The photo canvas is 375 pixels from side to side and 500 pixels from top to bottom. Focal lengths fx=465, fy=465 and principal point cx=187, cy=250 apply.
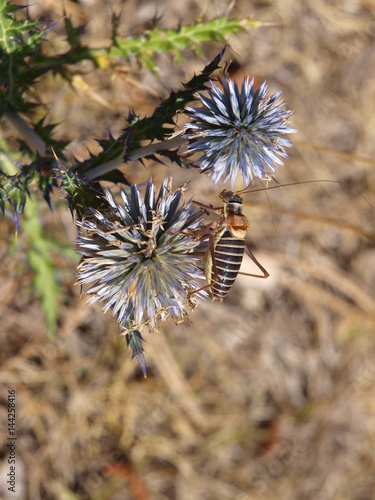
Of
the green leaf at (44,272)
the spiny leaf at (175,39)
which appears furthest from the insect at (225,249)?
the green leaf at (44,272)

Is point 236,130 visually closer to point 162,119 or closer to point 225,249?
point 162,119

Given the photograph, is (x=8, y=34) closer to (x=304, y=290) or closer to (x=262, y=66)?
(x=262, y=66)

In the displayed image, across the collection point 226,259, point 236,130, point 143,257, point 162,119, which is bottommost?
point 226,259

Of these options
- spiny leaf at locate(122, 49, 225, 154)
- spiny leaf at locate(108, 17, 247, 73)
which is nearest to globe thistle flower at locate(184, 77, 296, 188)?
spiny leaf at locate(122, 49, 225, 154)

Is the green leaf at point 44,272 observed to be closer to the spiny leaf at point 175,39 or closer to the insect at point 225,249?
the spiny leaf at point 175,39

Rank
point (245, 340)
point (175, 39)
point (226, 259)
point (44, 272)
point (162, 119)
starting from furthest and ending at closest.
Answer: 1. point (245, 340)
2. point (44, 272)
3. point (175, 39)
4. point (162, 119)
5. point (226, 259)

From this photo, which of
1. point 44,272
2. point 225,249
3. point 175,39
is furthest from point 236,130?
point 44,272

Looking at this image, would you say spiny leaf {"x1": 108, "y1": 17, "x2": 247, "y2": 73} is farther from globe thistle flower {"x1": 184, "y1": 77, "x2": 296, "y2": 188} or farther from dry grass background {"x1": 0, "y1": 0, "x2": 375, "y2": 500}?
dry grass background {"x1": 0, "y1": 0, "x2": 375, "y2": 500}

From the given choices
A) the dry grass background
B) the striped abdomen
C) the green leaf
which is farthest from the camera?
the dry grass background
